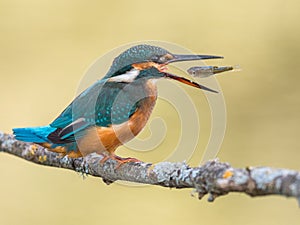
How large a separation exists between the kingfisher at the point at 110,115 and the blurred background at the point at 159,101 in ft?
5.54

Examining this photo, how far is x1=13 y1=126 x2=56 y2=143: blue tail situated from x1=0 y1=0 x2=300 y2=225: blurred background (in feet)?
5.58

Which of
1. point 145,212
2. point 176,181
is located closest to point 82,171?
point 176,181

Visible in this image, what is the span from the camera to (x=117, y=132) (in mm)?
2848

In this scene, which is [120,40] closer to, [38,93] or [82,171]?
[38,93]

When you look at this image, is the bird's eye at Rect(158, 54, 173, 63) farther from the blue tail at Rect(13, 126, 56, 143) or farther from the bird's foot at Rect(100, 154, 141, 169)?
the blue tail at Rect(13, 126, 56, 143)

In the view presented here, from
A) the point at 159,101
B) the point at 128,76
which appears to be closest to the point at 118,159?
the point at 128,76

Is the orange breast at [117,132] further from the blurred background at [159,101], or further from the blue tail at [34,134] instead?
the blurred background at [159,101]

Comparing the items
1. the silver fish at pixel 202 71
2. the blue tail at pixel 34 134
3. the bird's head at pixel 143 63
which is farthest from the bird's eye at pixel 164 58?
the blue tail at pixel 34 134

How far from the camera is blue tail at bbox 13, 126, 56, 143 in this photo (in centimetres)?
289

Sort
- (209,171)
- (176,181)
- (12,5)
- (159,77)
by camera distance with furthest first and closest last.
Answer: (12,5)
(159,77)
(176,181)
(209,171)

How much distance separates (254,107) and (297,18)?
116cm

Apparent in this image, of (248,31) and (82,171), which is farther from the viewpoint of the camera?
(248,31)

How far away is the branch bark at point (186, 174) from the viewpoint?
1.73 meters

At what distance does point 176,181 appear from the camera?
88.1 inches
